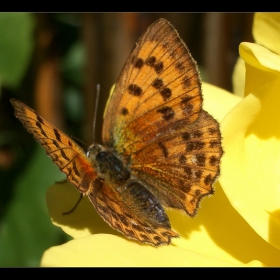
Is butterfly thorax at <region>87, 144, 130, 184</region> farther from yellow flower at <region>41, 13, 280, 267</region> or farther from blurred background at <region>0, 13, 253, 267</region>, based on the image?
blurred background at <region>0, 13, 253, 267</region>

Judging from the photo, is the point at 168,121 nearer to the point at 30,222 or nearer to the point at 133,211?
the point at 133,211

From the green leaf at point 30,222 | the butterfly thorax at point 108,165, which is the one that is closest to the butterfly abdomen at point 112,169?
the butterfly thorax at point 108,165

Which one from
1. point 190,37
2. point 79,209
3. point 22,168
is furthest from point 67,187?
point 190,37

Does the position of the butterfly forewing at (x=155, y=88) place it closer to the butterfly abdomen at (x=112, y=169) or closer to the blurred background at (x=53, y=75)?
the butterfly abdomen at (x=112, y=169)

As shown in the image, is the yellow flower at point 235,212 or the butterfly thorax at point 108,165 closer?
the yellow flower at point 235,212

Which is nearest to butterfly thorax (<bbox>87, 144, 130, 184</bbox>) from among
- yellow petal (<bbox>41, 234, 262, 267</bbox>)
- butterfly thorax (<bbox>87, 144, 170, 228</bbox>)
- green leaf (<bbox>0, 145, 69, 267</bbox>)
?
butterfly thorax (<bbox>87, 144, 170, 228</bbox>)

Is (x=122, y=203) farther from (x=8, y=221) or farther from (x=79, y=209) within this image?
(x=8, y=221)

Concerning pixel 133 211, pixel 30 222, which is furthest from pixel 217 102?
pixel 30 222
